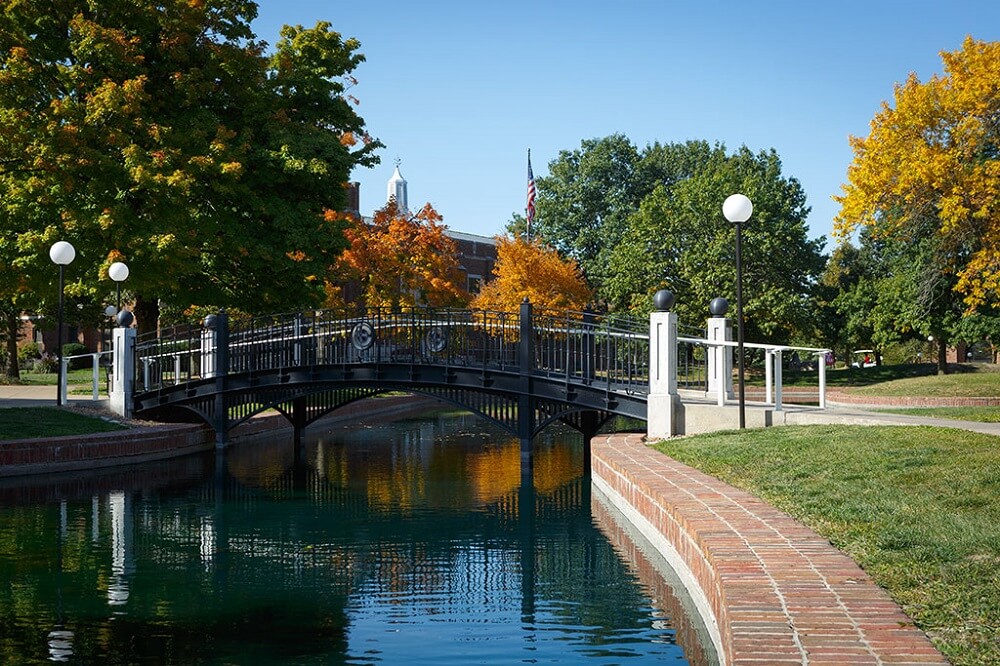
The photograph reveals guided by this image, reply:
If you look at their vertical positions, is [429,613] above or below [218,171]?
below

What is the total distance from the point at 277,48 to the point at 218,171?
253 inches

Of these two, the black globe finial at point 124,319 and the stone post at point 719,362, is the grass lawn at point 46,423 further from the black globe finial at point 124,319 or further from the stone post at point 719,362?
the stone post at point 719,362

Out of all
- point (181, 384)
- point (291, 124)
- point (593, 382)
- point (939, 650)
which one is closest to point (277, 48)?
point (291, 124)

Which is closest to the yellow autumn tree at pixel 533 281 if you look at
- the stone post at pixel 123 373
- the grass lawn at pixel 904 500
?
the stone post at pixel 123 373

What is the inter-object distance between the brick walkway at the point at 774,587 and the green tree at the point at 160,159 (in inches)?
732

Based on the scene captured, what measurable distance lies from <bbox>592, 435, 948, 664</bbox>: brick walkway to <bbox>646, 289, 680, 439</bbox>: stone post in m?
6.46

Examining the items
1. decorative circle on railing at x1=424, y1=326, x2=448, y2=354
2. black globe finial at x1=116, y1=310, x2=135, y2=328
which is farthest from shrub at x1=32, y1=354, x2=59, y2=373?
decorative circle on railing at x1=424, y1=326, x2=448, y2=354

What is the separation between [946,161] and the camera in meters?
27.2

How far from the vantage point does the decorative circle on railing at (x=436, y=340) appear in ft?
76.3

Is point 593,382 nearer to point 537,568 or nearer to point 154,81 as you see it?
point 537,568

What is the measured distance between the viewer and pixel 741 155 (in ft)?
185

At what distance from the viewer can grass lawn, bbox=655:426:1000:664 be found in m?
6.59

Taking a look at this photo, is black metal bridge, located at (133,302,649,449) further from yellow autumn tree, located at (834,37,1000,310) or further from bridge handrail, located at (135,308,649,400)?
yellow autumn tree, located at (834,37,1000,310)

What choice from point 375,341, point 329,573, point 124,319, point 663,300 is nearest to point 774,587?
point 329,573
